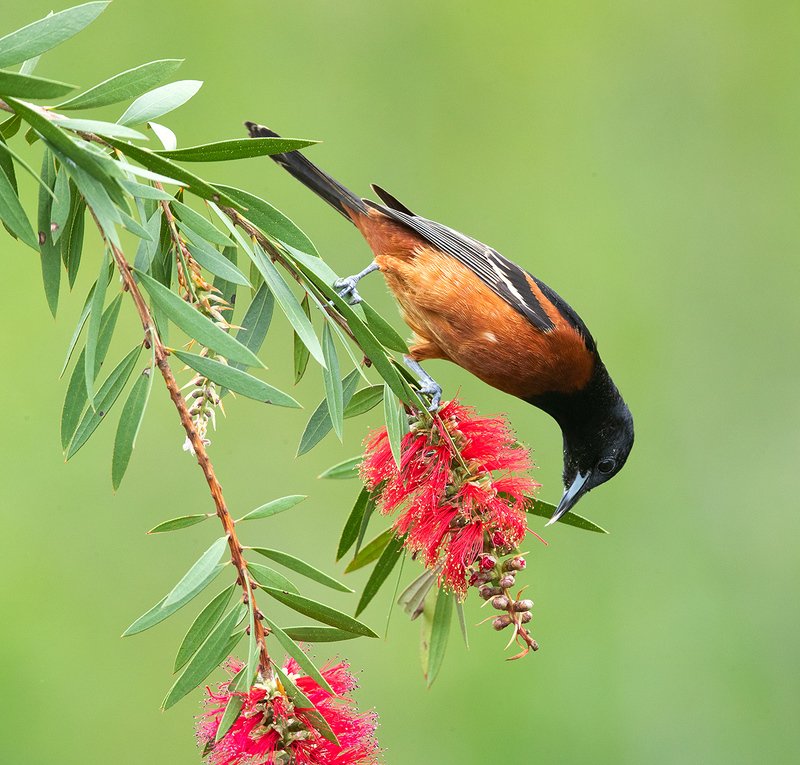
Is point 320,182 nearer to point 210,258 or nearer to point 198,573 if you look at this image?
point 210,258

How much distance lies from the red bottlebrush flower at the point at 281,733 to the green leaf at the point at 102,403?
1.26 feet

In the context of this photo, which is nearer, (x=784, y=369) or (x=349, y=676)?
(x=349, y=676)

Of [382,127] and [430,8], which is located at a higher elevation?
[430,8]

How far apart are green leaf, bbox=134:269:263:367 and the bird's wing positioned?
166 centimetres

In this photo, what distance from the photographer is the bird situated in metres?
2.90

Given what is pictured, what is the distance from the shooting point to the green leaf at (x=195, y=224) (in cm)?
141

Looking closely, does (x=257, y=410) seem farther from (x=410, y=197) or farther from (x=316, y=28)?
(x=316, y=28)

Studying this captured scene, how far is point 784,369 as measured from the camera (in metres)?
5.44

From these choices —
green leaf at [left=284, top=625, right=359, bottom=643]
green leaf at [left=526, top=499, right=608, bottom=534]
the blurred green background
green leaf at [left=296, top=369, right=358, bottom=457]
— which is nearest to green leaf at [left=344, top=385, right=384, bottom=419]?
green leaf at [left=296, top=369, right=358, bottom=457]

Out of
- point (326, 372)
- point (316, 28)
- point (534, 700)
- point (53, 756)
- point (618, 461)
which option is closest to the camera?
point (326, 372)

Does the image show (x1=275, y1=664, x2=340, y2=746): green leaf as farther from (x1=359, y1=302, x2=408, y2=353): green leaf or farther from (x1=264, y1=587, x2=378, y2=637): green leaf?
(x1=359, y1=302, x2=408, y2=353): green leaf

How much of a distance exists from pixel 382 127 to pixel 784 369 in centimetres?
237

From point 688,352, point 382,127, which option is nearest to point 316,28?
point 382,127

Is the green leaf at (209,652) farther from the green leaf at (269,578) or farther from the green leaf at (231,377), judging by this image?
the green leaf at (231,377)
